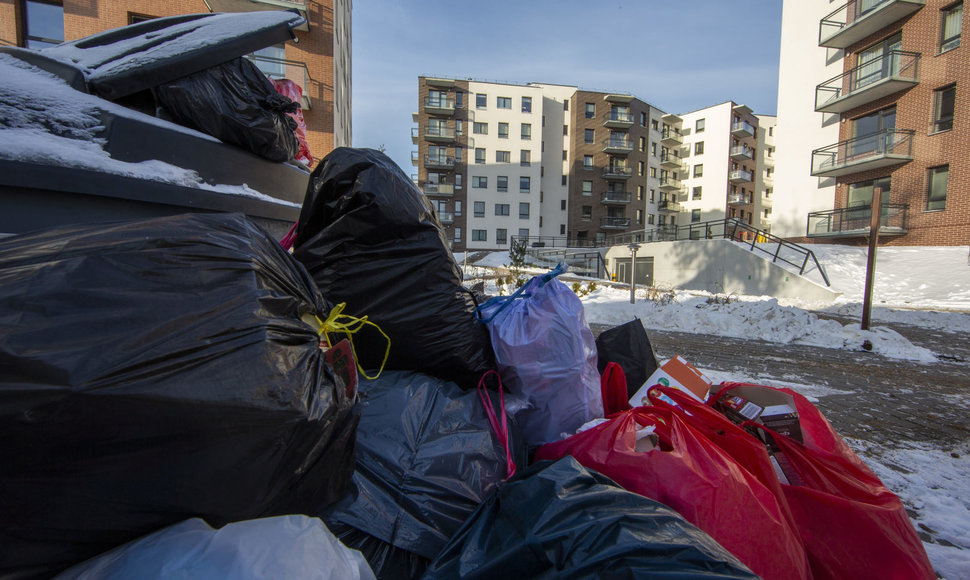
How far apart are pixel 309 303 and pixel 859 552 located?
1.67m

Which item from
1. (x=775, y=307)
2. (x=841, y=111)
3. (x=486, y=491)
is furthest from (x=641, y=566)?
(x=841, y=111)

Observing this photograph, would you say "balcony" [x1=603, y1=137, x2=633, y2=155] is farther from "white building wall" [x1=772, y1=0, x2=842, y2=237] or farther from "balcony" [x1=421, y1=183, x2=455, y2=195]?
"white building wall" [x1=772, y1=0, x2=842, y2=237]

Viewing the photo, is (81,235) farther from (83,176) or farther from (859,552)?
(859,552)

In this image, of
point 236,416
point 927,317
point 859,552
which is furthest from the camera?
point 927,317

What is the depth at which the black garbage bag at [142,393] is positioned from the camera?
656 millimetres

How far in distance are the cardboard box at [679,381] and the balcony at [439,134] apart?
36824mm

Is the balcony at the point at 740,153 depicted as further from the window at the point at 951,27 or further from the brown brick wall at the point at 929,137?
the window at the point at 951,27

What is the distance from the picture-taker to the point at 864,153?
53.2 feet

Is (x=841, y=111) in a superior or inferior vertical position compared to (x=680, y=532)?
superior

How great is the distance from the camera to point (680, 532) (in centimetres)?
87

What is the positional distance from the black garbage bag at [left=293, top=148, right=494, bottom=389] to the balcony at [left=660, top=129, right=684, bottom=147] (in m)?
46.8

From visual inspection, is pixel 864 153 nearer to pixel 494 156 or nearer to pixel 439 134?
pixel 494 156

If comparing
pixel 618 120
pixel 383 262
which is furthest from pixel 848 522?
pixel 618 120

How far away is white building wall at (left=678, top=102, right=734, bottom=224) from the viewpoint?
127 feet
